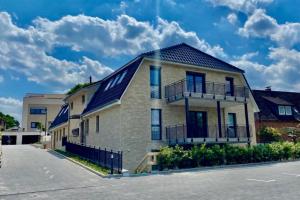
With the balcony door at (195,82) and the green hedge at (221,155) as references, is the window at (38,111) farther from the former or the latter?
the green hedge at (221,155)

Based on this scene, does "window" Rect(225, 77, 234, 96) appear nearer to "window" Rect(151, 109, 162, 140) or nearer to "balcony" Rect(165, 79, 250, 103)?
"balcony" Rect(165, 79, 250, 103)

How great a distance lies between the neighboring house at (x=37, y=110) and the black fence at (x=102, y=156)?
43867 mm

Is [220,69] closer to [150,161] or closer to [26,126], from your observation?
[150,161]

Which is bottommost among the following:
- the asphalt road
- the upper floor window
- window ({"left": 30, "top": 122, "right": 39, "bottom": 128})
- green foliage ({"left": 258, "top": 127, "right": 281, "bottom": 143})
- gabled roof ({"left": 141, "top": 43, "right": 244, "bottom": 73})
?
the asphalt road

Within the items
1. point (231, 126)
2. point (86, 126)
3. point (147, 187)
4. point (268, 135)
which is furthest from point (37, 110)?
point (147, 187)

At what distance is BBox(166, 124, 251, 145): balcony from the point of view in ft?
61.5

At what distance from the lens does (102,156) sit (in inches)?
680

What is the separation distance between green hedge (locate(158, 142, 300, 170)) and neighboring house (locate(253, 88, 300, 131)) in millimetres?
12895

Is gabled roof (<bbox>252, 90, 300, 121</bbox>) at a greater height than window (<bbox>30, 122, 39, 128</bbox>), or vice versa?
gabled roof (<bbox>252, 90, 300, 121</bbox>)

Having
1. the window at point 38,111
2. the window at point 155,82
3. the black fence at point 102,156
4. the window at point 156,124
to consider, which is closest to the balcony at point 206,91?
the window at point 155,82

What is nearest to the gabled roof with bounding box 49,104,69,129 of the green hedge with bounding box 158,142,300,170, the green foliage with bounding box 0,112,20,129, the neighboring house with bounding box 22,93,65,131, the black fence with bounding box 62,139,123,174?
the black fence with bounding box 62,139,123,174

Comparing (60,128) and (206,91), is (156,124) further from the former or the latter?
(60,128)

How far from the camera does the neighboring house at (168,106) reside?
60.2 feet

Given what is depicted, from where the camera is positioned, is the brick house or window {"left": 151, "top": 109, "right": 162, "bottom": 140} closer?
the brick house
